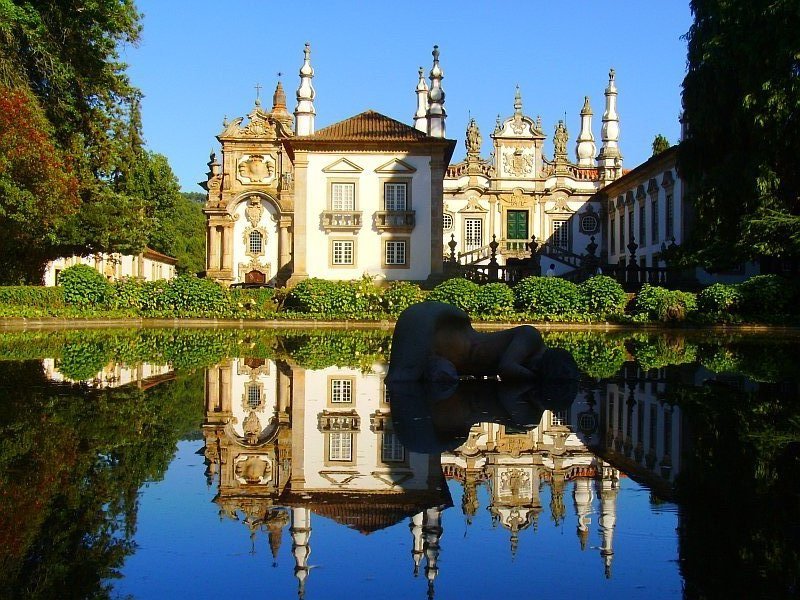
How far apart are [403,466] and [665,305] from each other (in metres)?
22.4

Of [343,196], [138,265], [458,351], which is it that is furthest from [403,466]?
[138,265]

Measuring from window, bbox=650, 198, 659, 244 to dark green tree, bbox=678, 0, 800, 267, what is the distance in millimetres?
10719

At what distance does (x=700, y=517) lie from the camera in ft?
14.3

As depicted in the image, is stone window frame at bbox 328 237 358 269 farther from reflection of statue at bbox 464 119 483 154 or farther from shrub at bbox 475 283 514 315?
reflection of statue at bbox 464 119 483 154

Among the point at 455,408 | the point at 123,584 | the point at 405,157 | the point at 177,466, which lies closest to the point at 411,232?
the point at 405,157

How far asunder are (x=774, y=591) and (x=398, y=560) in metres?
1.50

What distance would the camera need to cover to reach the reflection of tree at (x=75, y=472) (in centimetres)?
353

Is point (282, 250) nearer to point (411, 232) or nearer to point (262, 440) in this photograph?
point (411, 232)

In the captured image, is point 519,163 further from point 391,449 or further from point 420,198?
point 391,449

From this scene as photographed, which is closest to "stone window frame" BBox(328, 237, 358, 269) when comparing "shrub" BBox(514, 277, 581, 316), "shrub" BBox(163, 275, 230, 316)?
"shrub" BBox(163, 275, 230, 316)

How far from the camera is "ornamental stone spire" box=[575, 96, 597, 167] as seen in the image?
5094 cm

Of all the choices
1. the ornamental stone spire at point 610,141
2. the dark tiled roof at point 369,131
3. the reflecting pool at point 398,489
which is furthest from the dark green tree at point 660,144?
the reflecting pool at point 398,489

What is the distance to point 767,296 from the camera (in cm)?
2580

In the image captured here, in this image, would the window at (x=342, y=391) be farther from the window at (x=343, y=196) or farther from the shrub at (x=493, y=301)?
the window at (x=343, y=196)
